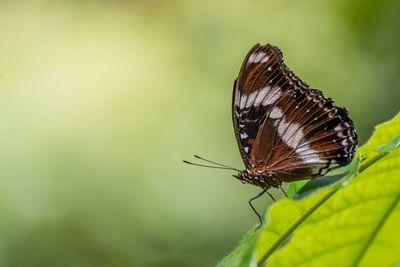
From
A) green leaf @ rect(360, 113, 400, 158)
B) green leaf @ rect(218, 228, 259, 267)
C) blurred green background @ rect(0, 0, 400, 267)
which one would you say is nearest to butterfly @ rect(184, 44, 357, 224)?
green leaf @ rect(360, 113, 400, 158)

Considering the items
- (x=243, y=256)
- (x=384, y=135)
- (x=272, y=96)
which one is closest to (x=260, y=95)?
(x=272, y=96)

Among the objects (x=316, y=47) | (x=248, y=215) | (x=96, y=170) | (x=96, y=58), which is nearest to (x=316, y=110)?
(x=248, y=215)

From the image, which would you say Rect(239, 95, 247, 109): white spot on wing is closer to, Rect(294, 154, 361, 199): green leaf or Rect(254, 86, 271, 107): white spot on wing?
Rect(254, 86, 271, 107): white spot on wing

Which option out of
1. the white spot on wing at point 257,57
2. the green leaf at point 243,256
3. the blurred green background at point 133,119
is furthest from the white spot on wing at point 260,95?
the blurred green background at point 133,119

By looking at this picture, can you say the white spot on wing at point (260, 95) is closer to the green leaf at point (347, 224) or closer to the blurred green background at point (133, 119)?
the green leaf at point (347, 224)

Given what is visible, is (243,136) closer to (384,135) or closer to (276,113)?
(276,113)

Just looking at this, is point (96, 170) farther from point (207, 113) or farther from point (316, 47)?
point (316, 47)

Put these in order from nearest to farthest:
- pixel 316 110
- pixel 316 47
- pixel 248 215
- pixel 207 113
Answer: pixel 316 110
pixel 248 215
pixel 207 113
pixel 316 47
